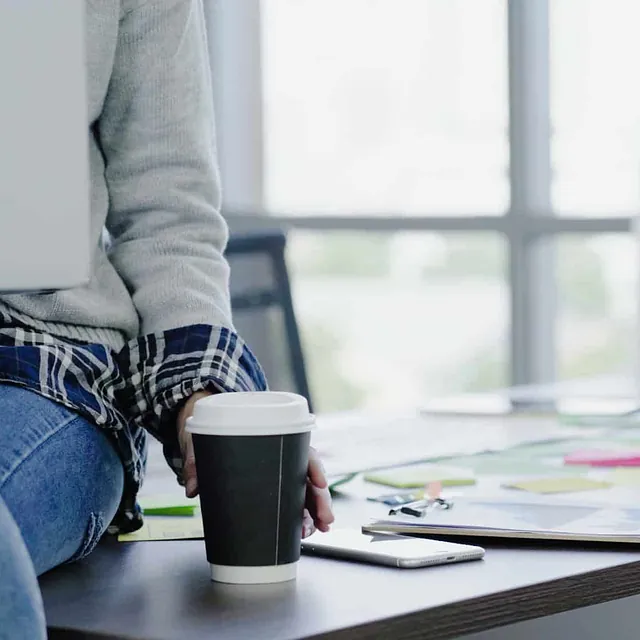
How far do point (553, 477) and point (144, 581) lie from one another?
533 millimetres

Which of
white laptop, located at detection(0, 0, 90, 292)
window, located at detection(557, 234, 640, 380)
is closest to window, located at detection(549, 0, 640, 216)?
window, located at detection(557, 234, 640, 380)

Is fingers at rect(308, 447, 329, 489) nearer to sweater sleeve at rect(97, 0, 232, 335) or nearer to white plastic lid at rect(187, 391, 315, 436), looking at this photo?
white plastic lid at rect(187, 391, 315, 436)

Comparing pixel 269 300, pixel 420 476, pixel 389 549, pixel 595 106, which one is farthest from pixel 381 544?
pixel 595 106

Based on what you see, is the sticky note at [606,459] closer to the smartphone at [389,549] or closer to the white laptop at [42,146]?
the smartphone at [389,549]

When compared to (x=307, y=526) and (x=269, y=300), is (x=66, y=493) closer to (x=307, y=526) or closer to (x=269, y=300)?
(x=307, y=526)

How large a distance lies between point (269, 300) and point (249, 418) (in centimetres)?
155

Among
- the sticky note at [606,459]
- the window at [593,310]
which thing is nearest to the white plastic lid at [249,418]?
the sticky note at [606,459]

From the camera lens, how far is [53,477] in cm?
85

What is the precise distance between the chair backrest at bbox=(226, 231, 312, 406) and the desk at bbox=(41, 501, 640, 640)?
130cm

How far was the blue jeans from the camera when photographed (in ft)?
2.67

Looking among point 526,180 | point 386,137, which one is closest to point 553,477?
point 526,180

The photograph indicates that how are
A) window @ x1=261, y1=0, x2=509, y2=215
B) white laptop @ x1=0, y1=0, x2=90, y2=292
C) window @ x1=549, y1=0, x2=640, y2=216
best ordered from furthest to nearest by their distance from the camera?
window @ x1=261, y1=0, x2=509, y2=215 → window @ x1=549, y1=0, x2=640, y2=216 → white laptop @ x1=0, y1=0, x2=90, y2=292

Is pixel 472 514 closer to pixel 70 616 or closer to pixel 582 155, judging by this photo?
pixel 70 616

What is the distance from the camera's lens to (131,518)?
3.42 ft
